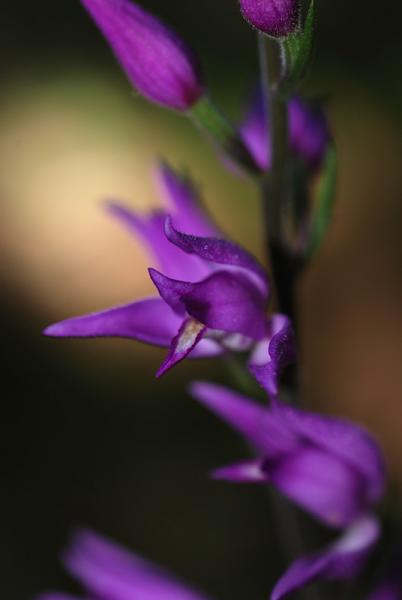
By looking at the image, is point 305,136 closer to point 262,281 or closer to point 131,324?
point 262,281

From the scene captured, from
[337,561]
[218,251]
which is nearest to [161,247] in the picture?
[218,251]

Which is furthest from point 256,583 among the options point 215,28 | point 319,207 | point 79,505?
point 215,28

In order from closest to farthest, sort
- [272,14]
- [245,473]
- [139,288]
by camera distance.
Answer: [272,14], [245,473], [139,288]

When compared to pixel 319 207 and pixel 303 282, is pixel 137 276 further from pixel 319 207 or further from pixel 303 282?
pixel 319 207

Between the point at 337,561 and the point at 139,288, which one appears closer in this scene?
the point at 337,561

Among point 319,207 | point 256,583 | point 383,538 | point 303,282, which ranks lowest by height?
point 256,583


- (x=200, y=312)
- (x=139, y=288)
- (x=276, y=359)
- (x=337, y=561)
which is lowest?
(x=139, y=288)

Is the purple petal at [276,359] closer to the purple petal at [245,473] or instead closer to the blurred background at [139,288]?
the purple petal at [245,473]
